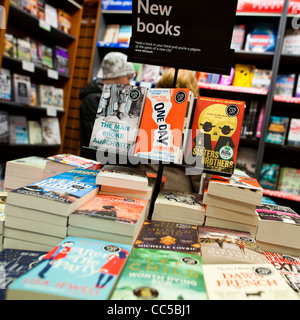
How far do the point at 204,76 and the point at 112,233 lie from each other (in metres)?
2.43

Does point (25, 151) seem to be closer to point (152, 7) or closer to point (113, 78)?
point (113, 78)

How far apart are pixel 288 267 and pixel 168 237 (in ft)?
1.49

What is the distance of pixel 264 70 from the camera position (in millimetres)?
2799

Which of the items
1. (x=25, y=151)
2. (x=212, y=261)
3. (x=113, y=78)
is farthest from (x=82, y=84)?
(x=212, y=261)

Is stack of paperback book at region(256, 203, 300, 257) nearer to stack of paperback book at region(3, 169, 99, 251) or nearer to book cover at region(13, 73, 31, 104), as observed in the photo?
stack of paperback book at region(3, 169, 99, 251)

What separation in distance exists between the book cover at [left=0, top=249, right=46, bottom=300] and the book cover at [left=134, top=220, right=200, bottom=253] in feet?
1.08

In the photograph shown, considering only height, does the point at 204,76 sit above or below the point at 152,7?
above

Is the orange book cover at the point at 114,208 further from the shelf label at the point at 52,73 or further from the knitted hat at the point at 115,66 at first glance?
the shelf label at the point at 52,73

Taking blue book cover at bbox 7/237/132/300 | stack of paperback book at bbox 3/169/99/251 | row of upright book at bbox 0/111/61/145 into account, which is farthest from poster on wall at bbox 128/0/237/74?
row of upright book at bbox 0/111/61/145

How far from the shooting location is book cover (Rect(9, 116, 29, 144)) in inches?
106

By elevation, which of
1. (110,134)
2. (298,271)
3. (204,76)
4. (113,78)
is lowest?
(298,271)

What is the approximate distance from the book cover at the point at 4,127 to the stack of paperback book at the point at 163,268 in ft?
6.80

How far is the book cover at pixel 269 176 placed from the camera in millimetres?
2828

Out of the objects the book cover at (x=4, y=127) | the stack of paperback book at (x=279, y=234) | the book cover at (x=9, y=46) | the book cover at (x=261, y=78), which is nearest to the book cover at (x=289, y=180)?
the book cover at (x=261, y=78)
